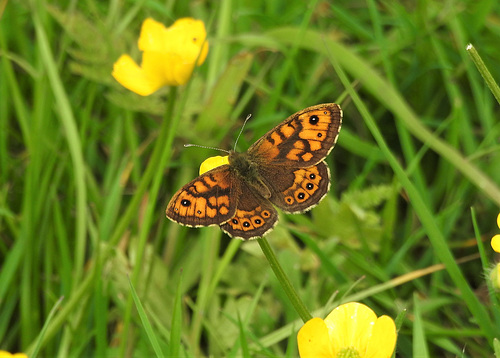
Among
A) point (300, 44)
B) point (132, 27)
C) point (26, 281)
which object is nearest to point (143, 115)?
point (132, 27)

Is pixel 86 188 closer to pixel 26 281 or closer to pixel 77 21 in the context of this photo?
pixel 26 281

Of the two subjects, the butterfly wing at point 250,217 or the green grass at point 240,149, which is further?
the green grass at point 240,149

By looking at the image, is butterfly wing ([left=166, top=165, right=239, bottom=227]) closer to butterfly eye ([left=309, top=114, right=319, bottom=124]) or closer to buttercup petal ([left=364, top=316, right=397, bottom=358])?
butterfly eye ([left=309, top=114, right=319, bottom=124])

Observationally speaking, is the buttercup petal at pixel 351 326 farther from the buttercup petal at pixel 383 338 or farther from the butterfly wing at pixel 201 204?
the butterfly wing at pixel 201 204

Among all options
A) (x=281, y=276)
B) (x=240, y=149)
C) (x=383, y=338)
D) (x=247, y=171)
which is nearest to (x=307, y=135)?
(x=247, y=171)

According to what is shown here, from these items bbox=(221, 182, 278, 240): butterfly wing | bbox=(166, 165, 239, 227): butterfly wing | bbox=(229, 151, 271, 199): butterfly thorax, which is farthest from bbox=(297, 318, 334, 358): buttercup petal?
bbox=(229, 151, 271, 199): butterfly thorax

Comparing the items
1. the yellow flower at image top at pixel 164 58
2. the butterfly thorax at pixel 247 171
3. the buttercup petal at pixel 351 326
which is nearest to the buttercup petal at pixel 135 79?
the yellow flower at image top at pixel 164 58

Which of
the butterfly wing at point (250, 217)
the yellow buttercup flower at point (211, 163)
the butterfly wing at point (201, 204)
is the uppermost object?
the yellow buttercup flower at point (211, 163)
